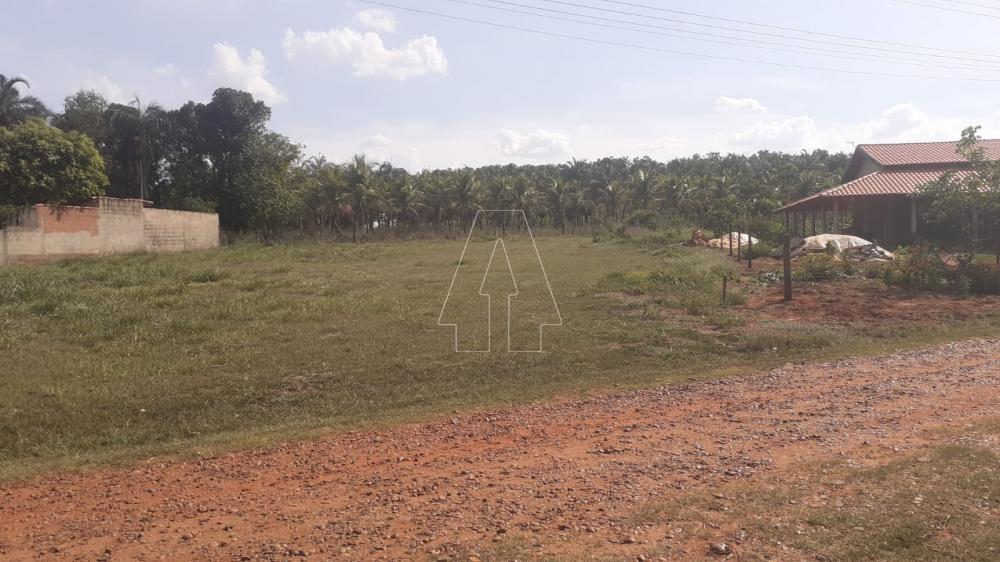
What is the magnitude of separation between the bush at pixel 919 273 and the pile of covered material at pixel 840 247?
18.0 ft

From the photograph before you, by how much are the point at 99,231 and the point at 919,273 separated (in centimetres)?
2814

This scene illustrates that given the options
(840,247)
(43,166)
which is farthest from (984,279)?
(43,166)

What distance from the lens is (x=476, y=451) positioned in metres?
5.21

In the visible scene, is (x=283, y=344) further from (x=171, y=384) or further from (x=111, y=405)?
(x=111, y=405)

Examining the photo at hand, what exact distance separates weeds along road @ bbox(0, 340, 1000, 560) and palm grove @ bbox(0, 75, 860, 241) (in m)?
26.6

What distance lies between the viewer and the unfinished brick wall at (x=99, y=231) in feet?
77.9

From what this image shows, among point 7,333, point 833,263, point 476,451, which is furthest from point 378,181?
point 476,451

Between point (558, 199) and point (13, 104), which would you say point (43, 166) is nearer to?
point (13, 104)

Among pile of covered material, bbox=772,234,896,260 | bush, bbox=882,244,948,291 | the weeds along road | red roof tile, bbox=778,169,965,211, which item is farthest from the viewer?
red roof tile, bbox=778,169,965,211

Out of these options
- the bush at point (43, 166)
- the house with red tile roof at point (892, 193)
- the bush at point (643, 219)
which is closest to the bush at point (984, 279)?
the house with red tile roof at point (892, 193)

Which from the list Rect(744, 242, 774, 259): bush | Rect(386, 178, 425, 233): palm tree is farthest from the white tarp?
Rect(386, 178, 425, 233): palm tree

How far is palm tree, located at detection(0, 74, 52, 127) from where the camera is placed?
34.6 metres

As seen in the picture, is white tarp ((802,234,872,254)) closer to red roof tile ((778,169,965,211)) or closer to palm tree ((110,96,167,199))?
red roof tile ((778,169,965,211))

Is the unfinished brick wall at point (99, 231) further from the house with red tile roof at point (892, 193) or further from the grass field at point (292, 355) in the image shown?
the house with red tile roof at point (892, 193)
